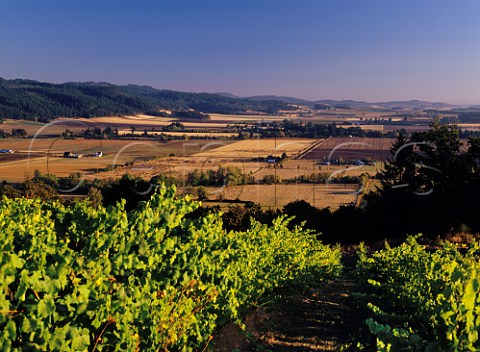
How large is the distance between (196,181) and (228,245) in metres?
41.0

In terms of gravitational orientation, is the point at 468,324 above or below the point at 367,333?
above

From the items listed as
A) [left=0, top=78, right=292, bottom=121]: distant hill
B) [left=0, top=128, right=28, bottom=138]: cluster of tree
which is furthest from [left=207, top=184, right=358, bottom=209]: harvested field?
[left=0, top=78, right=292, bottom=121]: distant hill

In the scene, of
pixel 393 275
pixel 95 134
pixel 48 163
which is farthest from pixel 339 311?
pixel 95 134

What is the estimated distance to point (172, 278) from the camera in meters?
4.89

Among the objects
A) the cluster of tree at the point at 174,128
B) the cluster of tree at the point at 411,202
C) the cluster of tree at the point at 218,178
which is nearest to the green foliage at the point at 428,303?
the cluster of tree at the point at 411,202

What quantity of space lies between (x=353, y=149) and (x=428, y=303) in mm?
70720

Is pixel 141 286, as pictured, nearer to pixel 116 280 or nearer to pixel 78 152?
pixel 116 280

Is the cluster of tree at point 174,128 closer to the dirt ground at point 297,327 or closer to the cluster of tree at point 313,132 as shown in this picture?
the cluster of tree at point 313,132

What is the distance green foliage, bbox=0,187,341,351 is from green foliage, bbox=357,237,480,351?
2.11 metres

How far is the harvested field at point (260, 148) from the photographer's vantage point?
223ft

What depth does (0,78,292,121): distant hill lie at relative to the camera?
103 metres

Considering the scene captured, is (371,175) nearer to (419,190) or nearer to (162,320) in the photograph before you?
(419,190)

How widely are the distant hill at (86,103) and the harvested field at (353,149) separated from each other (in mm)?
58476

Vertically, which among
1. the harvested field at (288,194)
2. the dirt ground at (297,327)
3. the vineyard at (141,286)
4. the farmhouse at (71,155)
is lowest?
the harvested field at (288,194)
